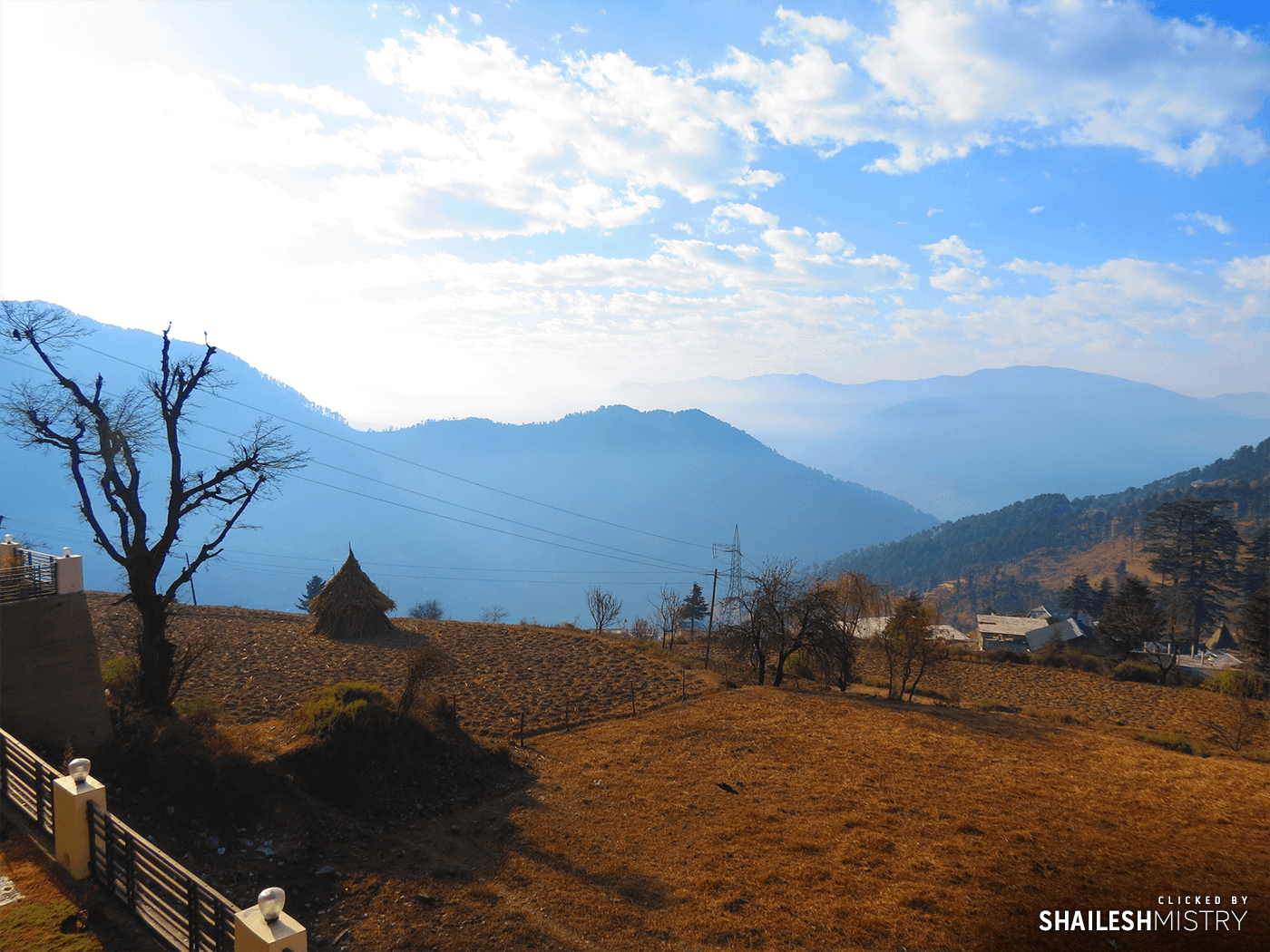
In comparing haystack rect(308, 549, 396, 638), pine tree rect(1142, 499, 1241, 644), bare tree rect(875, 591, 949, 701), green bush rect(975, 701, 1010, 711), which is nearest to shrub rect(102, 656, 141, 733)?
haystack rect(308, 549, 396, 638)

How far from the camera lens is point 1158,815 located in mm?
10914

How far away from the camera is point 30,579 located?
423 inches

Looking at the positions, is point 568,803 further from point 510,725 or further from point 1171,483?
point 1171,483

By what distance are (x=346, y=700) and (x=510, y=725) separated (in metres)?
5.66

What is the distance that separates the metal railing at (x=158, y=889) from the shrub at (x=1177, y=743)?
75.7ft

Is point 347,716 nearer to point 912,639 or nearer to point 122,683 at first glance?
point 122,683

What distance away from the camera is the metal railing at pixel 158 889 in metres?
5.36

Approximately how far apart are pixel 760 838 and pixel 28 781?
1041 centimetres

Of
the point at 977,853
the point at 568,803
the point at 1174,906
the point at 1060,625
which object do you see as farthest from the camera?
the point at 1060,625

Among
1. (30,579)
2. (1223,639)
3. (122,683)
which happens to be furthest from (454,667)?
(1223,639)

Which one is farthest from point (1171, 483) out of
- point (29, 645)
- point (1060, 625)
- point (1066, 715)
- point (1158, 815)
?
point (29, 645)

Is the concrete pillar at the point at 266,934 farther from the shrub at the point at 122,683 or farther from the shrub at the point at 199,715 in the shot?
the shrub at the point at 122,683

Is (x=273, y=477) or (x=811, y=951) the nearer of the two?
(x=811, y=951)

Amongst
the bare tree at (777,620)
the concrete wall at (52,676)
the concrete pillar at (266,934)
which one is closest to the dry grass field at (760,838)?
the concrete wall at (52,676)
